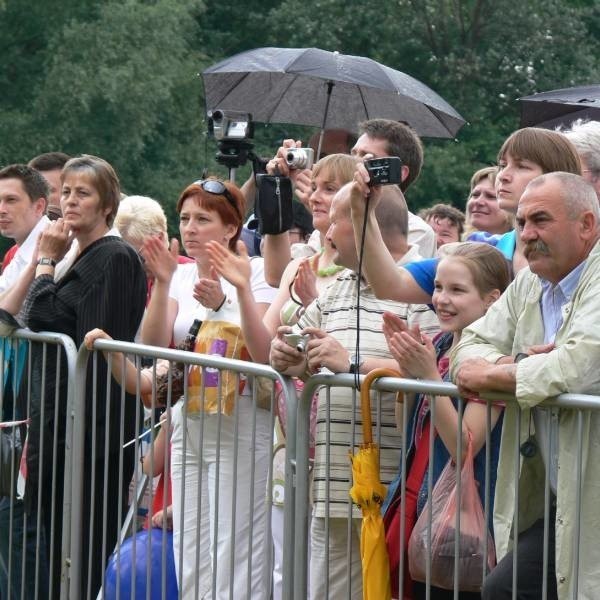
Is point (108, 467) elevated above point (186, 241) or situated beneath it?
situated beneath

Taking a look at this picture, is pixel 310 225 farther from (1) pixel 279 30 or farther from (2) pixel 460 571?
(1) pixel 279 30

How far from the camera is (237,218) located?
600 centimetres

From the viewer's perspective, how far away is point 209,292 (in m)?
5.69

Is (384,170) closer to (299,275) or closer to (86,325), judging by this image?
(299,275)

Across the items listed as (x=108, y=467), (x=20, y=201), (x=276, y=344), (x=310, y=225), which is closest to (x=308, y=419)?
(x=276, y=344)

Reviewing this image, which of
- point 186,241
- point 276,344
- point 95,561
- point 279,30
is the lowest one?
point 95,561

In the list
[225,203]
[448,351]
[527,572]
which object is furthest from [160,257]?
[527,572]

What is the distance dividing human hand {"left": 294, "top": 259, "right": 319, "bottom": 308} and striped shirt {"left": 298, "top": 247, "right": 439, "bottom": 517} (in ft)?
0.33

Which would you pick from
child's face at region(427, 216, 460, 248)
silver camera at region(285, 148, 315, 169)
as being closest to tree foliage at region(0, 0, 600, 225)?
child's face at region(427, 216, 460, 248)

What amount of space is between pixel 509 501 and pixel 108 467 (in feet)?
6.76

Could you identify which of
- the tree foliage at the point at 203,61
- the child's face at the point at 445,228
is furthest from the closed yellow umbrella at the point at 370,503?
the tree foliage at the point at 203,61

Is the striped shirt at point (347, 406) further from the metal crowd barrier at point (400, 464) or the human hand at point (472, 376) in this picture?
the human hand at point (472, 376)

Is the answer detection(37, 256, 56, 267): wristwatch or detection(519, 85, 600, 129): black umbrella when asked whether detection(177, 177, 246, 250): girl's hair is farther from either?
detection(519, 85, 600, 129): black umbrella

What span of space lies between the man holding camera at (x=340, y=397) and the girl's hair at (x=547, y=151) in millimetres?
588
